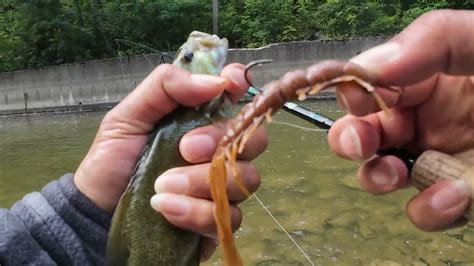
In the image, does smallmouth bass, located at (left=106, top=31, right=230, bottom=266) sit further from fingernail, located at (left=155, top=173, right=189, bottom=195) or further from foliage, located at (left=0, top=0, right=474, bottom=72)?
foliage, located at (left=0, top=0, right=474, bottom=72)

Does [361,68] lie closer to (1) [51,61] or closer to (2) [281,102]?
(2) [281,102]

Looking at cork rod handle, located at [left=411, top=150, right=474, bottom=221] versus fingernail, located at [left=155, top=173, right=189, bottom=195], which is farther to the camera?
fingernail, located at [left=155, top=173, right=189, bottom=195]

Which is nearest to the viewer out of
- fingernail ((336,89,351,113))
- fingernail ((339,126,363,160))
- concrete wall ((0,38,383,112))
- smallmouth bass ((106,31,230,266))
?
fingernail ((336,89,351,113))

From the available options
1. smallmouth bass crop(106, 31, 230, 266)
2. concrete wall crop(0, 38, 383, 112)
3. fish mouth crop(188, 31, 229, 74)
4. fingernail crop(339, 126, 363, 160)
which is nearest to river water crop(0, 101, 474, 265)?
fish mouth crop(188, 31, 229, 74)

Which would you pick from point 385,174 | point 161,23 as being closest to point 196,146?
point 385,174

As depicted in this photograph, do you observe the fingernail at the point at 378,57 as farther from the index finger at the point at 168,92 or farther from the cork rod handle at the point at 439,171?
the index finger at the point at 168,92

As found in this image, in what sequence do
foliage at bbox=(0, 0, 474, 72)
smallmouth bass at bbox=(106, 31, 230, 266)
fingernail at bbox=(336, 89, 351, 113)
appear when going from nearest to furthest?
fingernail at bbox=(336, 89, 351, 113), smallmouth bass at bbox=(106, 31, 230, 266), foliage at bbox=(0, 0, 474, 72)

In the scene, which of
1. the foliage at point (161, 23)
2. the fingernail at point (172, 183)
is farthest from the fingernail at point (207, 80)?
the foliage at point (161, 23)

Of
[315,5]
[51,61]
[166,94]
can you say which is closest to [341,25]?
[315,5]
